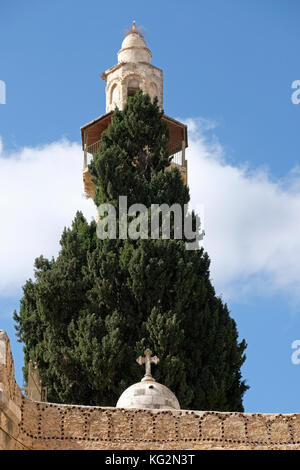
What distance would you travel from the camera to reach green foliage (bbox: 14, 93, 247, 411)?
18797mm

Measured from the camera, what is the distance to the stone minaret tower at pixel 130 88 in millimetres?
26922

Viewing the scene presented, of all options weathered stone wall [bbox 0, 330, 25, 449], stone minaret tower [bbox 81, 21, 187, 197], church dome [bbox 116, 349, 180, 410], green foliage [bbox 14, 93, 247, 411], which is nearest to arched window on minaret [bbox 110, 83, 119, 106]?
stone minaret tower [bbox 81, 21, 187, 197]

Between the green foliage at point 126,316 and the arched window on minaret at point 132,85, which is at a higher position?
the arched window on minaret at point 132,85

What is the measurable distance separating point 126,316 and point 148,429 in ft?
26.4

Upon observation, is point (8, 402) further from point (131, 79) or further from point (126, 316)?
point (131, 79)

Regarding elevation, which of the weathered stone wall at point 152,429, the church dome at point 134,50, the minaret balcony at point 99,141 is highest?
the church dome at point 134,50

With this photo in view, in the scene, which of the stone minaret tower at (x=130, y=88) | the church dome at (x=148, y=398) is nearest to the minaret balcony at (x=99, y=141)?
the stone minaret tower at (x=130, y=88)

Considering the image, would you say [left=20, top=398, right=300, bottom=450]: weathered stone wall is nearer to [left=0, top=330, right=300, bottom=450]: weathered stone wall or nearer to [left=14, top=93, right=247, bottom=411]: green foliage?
[left=0, top=330, right=300, bottom=450]: weathered stone wall

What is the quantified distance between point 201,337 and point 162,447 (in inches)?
325

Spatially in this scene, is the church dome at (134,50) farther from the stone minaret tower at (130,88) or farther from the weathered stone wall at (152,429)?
the weathered stone wall at (152,429)

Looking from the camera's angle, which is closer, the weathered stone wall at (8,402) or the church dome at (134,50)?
the weathered stone wall at (8,402)

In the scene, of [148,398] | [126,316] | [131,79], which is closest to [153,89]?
[131,79]

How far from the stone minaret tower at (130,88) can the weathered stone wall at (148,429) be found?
49.3ft
